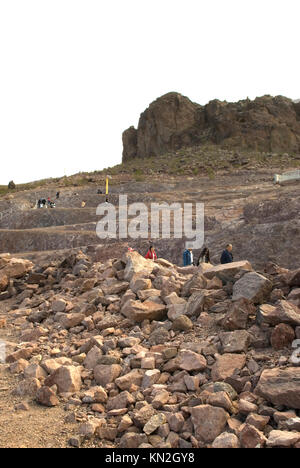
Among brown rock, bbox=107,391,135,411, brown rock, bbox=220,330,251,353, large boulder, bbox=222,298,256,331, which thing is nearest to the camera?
brown rock, bbox=107,391,135,411

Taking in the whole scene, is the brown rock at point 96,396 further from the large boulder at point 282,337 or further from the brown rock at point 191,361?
the large boulder at point 282,337

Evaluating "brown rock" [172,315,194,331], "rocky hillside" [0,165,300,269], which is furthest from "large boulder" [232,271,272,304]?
"rocky hillside" [0,165,300,269]

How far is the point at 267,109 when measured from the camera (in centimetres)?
4791

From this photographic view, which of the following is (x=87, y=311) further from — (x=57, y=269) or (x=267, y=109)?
(x=267, y=109)

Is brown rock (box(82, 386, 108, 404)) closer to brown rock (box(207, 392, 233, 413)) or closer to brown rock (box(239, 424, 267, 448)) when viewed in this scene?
brown rock (box(207, 392, 233, 413))

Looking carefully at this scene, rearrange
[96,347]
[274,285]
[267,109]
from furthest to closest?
[267,109] < [274,285] < [96,347]

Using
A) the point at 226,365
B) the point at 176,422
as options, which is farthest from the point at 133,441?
the point at 226,365

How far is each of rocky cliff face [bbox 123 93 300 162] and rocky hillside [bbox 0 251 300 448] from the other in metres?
40.9

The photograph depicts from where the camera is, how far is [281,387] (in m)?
3.86

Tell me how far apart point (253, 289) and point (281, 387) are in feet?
5.90

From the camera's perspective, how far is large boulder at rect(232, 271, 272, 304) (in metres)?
5.46

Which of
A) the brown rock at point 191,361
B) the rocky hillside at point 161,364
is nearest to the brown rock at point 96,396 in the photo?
the rocky hillside at point 161,364
